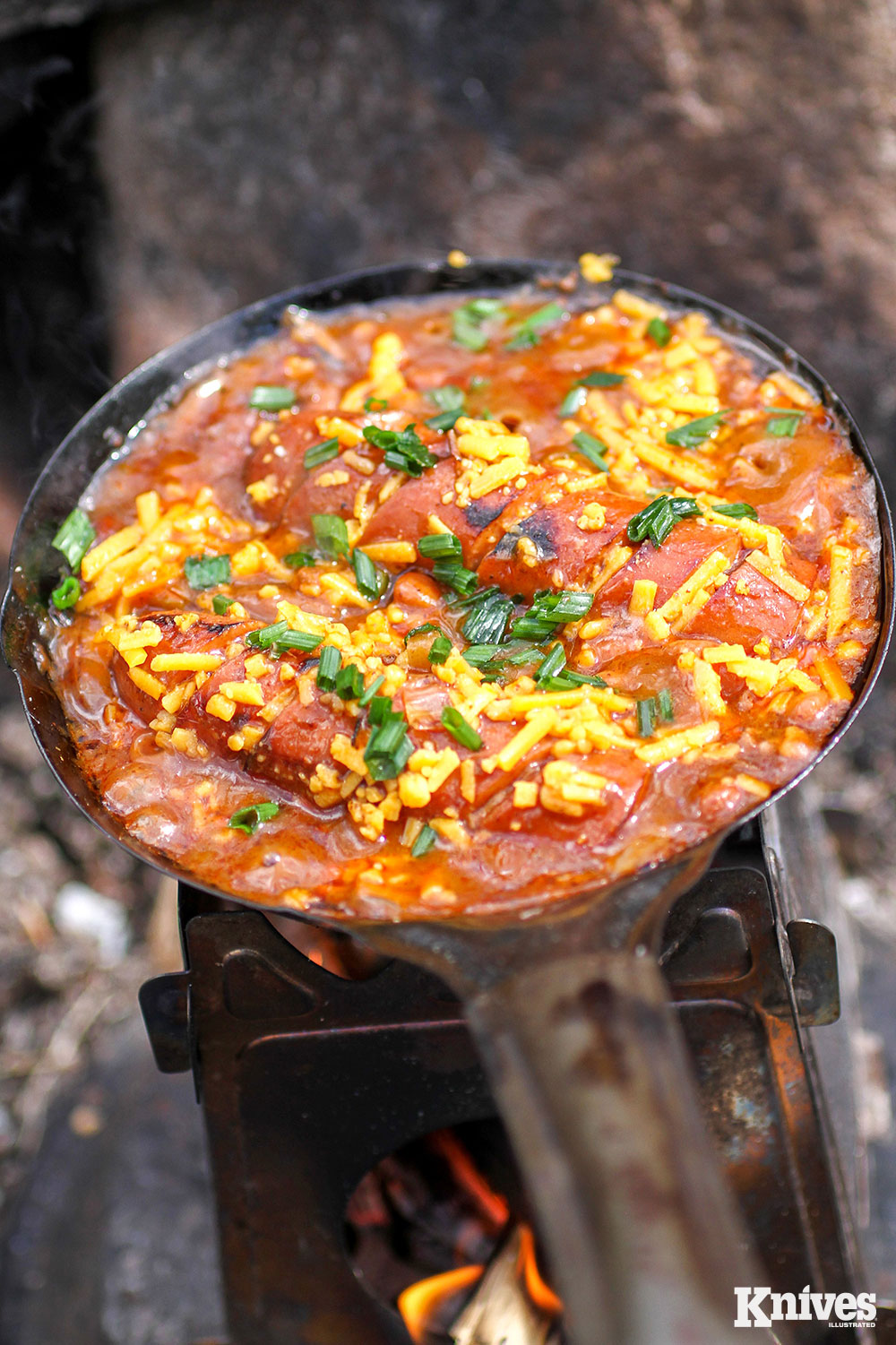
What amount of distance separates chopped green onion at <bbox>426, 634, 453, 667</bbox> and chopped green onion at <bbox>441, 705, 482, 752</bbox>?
13 cm

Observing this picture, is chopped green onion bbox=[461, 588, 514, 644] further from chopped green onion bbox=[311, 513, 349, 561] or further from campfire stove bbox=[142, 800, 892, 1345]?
campfire stove bbox=[142, 800, 892, 1345]

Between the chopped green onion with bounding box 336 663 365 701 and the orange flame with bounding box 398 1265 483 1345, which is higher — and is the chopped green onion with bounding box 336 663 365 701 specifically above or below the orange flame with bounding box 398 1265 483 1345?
above

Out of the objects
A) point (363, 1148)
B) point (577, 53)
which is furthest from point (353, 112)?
point (363, 1148)

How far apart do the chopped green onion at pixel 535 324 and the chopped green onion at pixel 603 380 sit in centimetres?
21

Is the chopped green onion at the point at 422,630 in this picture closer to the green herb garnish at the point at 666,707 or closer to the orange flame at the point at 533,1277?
the green herb garnish at the point at 666,707

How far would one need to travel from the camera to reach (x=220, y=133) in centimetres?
389

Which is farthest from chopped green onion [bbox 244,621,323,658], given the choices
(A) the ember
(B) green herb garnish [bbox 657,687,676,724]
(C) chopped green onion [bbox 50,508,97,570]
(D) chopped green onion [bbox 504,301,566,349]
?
(A) the ember

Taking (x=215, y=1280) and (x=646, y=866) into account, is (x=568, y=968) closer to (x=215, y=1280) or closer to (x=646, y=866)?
(x=646, y=866)

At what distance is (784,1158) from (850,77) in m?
3.38

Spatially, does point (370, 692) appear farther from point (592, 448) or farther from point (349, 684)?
point (592, 448)

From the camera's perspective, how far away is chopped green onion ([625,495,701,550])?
187cm

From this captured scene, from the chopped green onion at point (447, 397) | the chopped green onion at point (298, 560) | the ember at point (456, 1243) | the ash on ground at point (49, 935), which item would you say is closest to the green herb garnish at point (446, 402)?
the chopped green onion at point (447, 397)

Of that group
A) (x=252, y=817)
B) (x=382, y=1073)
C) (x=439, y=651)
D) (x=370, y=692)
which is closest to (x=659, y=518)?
(x=439, y=651)

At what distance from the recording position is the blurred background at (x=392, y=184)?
3.55 meters
